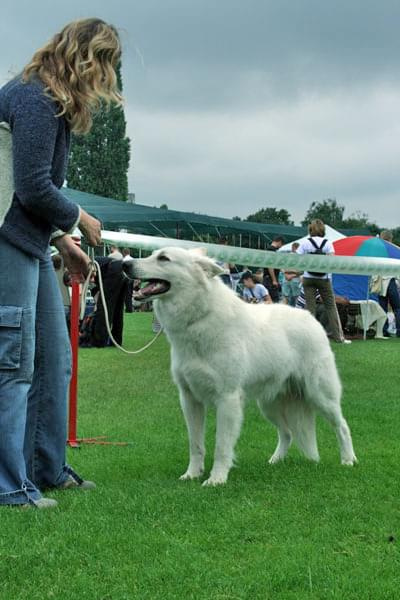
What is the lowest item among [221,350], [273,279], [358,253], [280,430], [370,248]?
[280,430]

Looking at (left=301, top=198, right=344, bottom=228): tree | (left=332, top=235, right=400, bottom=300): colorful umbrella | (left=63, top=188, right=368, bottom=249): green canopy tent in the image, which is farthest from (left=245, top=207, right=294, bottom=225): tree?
(left=332, top=235, right=400, bottom=300): colorful umbrella

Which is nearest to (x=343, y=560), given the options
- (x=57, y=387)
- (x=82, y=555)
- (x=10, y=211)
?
(x=82, y=555)

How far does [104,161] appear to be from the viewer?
192ft

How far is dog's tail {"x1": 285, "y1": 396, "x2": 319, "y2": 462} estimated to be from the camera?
4.89 metres

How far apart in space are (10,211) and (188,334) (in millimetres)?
1449

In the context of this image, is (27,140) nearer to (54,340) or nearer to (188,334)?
(54,340)

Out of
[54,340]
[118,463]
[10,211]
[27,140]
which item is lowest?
[118,463]

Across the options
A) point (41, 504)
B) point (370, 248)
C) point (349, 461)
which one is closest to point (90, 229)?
point (41, 504)

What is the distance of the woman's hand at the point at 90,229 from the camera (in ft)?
12.2

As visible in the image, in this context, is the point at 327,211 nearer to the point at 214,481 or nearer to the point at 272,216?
the point at 272,216

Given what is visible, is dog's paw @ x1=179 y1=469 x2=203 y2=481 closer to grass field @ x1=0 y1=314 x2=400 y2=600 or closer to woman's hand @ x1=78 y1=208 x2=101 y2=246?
grass field @ x1=0 y1=314 x2=400 y2=600

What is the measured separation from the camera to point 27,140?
335 centimetres

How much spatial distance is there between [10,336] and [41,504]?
0.87m

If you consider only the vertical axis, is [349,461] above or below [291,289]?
below
